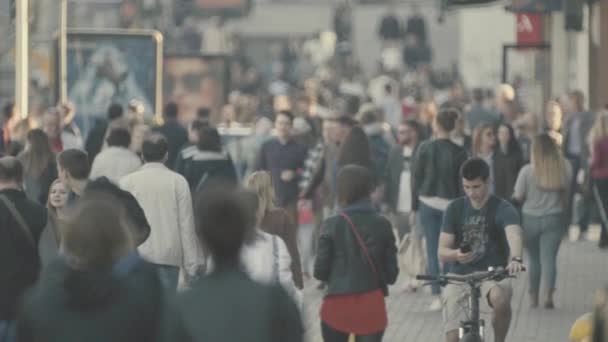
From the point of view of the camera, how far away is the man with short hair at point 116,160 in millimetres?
14094

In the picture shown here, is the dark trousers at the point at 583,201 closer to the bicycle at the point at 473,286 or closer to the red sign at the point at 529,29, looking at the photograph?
the red sign at the point at 529,29

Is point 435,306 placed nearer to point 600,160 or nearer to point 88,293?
point 600,160

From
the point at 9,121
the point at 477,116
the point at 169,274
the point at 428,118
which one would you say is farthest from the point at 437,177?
the point at 428,118

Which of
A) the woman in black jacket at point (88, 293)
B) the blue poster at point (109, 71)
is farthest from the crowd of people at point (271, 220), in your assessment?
the blue poster at point (109, 71)

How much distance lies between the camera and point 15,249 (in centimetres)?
928

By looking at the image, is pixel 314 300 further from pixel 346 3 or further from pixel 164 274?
pixel 346 3

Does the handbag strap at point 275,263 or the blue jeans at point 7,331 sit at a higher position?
the handbag strap at point 275,263

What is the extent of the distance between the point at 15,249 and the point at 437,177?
5890mm

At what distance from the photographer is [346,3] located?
5250cm

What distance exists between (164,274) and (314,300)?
446 centimetres

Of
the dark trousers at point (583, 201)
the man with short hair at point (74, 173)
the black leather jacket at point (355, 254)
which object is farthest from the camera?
the dark trousers at point (583, 201)

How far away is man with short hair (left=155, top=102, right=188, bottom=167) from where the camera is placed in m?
19.1

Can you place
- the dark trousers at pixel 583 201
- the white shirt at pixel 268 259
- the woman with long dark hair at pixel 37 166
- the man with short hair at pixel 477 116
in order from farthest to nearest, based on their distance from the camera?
the man with short hair at pixel 477 116 < the dark trousers at pixel 583 201 < the woman with long dark hair at pixel 37 166 < the white shirt at pixel 268 259

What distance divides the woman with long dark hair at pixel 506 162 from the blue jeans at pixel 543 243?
5.44 feet
